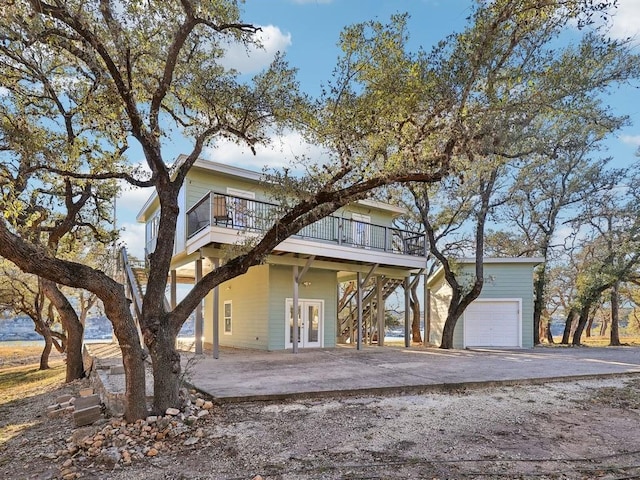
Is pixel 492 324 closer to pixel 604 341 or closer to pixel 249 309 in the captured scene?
pixel 249 309

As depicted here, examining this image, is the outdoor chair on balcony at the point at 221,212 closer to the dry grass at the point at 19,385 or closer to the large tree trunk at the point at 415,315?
the dry grass at the point at 19,385

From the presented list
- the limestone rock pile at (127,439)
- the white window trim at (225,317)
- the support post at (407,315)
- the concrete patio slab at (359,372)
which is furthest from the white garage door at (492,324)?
the limestone rock pile at (127,439)

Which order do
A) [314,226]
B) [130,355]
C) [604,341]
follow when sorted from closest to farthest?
1. [130,355]
2. [314,226]
3. [604,341]

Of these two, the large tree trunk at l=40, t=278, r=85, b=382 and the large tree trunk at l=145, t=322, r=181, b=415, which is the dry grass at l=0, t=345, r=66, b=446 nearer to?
the large tree trunk at l=40, t=278, r=85, b=382

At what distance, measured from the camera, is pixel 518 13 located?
5.51 meters

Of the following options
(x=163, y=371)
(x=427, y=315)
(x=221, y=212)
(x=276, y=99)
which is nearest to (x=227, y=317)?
(x=221, y=212)

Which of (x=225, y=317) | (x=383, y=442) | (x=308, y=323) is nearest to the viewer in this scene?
(x=383, y=442)

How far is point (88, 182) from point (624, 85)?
10.9 m

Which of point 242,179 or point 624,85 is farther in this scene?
point 242,179

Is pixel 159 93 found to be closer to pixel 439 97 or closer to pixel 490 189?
pixel 439 97

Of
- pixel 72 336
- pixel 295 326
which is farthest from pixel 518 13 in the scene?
pixel 72 336

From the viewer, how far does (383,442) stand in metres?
4.75

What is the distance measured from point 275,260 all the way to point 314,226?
171 centimetres

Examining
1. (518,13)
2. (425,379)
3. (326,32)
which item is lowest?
(425,379)
